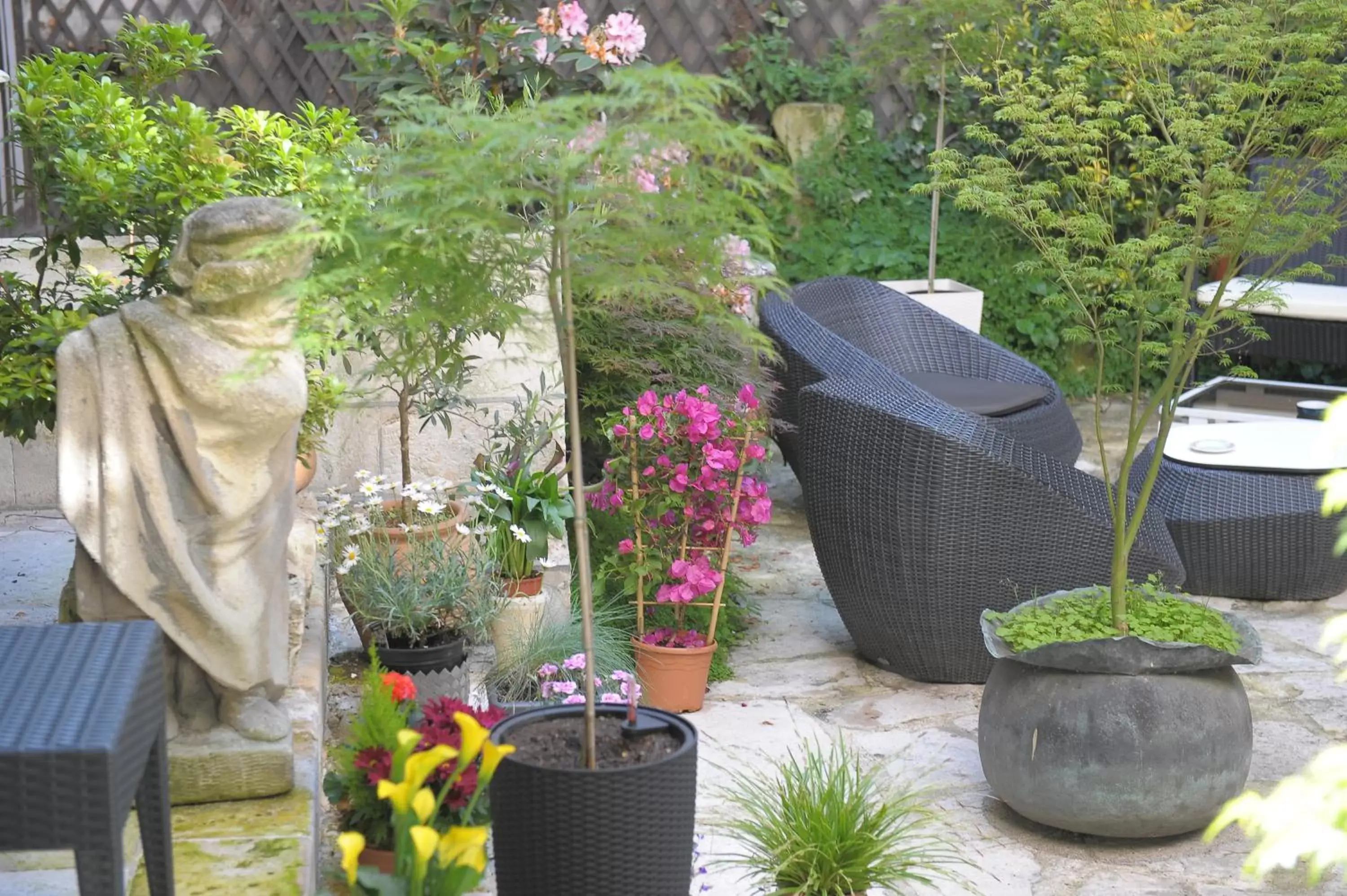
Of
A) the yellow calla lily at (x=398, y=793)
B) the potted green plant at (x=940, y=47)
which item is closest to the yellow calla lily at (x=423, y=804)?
the yellow calla lily at (x=398, y=793)

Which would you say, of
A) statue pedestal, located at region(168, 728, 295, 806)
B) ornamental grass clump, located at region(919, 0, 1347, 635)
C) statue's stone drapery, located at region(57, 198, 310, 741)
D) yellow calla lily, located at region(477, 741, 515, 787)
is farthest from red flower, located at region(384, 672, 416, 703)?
ornamental grass clump, located at region(919, 0, 1347, 635)

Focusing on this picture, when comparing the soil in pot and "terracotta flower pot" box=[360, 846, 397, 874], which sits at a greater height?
the soil in pot

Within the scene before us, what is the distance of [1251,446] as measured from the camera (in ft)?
17.2

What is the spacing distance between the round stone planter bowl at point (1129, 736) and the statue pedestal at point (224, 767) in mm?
1652

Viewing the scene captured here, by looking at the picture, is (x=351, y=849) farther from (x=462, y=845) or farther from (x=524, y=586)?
(x=524, y=586)

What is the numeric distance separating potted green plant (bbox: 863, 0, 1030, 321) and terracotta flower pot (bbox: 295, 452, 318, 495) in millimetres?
3179

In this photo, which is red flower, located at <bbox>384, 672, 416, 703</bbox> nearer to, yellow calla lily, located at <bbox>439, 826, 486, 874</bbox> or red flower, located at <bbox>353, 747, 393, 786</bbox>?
red flower, located at <bbox>353, 747, 393, 786</bbox>

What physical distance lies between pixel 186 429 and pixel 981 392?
3.46 m

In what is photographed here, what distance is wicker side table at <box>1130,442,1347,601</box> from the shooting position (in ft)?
16.1

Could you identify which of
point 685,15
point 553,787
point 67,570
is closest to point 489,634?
point 67,570

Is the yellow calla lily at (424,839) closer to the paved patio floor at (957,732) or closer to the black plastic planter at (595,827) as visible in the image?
the black plastic planter at (595,827)

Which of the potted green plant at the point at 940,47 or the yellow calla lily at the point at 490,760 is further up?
the potted green plant at the point at 940,47

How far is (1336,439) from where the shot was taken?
1.14m

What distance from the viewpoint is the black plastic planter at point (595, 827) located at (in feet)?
7.03
